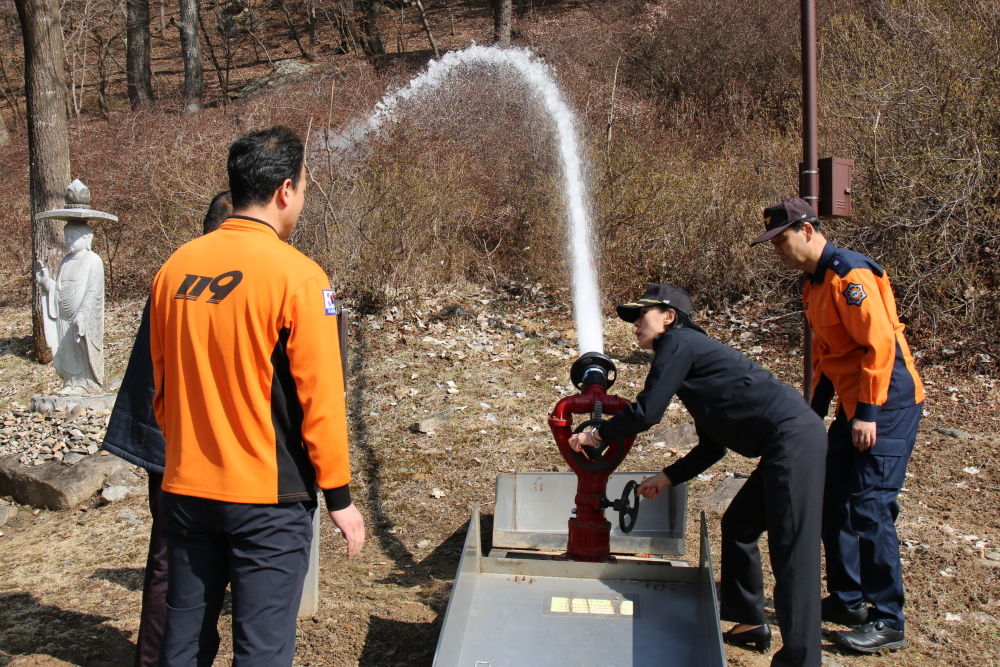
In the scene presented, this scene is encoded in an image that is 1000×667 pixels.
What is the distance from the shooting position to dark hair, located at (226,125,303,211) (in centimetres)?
214

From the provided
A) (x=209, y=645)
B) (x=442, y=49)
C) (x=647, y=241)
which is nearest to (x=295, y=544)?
(x=209, y=645)

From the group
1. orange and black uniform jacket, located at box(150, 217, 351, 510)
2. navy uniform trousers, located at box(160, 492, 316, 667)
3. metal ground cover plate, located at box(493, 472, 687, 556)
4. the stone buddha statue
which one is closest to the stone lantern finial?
the stone buddha statue

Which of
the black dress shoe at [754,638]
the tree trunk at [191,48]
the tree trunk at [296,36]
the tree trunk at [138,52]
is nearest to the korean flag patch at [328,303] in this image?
the black dress shoe at [754,638]

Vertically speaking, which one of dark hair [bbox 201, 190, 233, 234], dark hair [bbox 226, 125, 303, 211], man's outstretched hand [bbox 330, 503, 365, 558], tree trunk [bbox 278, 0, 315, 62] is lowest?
man's outstretched hand [bbox 330, 503, 365, 558]

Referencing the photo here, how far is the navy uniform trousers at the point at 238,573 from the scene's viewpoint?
2.01 meters

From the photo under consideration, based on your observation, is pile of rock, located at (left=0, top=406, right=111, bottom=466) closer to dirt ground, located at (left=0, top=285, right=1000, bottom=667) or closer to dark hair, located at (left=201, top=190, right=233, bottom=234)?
dirt ground, located at (left=0, top=285, right=1000, bottom=667)

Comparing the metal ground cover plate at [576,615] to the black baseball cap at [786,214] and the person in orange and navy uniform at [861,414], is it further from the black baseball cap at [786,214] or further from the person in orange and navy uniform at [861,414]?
the black baseball cap at [786,214]

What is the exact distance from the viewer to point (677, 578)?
3.43 m

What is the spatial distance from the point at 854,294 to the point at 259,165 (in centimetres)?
238

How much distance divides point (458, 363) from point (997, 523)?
5060mm

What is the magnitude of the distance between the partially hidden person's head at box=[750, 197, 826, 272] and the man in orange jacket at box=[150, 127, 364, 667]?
2075 millimetres

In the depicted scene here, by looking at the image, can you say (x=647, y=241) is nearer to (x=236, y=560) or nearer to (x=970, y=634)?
(x=970, y=634)

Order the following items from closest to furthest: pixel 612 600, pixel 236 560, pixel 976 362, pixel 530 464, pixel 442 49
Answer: pixel 236 560, pixel 612 600, pixel 530 464, pixel 976 362, pixel 442 49

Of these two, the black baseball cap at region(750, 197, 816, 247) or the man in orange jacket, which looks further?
the black baseball cap at region(750, 197, 816, 247)
